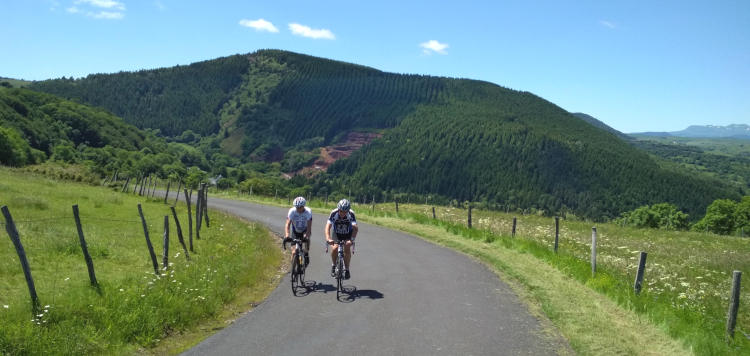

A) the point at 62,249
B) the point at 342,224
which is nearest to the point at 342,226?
the point at 342,224

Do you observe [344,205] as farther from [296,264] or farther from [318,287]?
[318,287]

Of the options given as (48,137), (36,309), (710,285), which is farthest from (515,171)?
(36,309)

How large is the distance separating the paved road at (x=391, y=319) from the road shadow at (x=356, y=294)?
0.02 m

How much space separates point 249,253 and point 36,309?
769cm

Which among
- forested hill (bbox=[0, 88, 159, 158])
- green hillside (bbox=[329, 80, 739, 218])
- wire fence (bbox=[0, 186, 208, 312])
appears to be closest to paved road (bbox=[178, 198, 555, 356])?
wire fence (bbox=[0, 186, 208, 312])

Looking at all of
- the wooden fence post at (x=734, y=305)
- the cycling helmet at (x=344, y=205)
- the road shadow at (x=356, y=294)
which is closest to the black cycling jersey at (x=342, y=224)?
the cycling helmet at (x=344, y=205)

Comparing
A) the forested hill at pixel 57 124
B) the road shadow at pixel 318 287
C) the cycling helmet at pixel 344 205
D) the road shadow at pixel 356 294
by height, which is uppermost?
the forested hill at pixel 57 124

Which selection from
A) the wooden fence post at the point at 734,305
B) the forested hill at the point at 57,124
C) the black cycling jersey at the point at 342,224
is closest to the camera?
the wooden fence post at the point at 734,305

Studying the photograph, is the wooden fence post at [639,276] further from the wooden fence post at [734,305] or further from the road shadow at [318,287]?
the road shadow at [318,287]

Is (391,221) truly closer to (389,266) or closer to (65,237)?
(389,266)

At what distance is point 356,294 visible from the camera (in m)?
10.7

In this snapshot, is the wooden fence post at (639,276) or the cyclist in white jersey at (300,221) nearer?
the wooden fence post at (639,276)

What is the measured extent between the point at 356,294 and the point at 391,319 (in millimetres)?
1978

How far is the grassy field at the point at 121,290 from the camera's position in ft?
23.2
